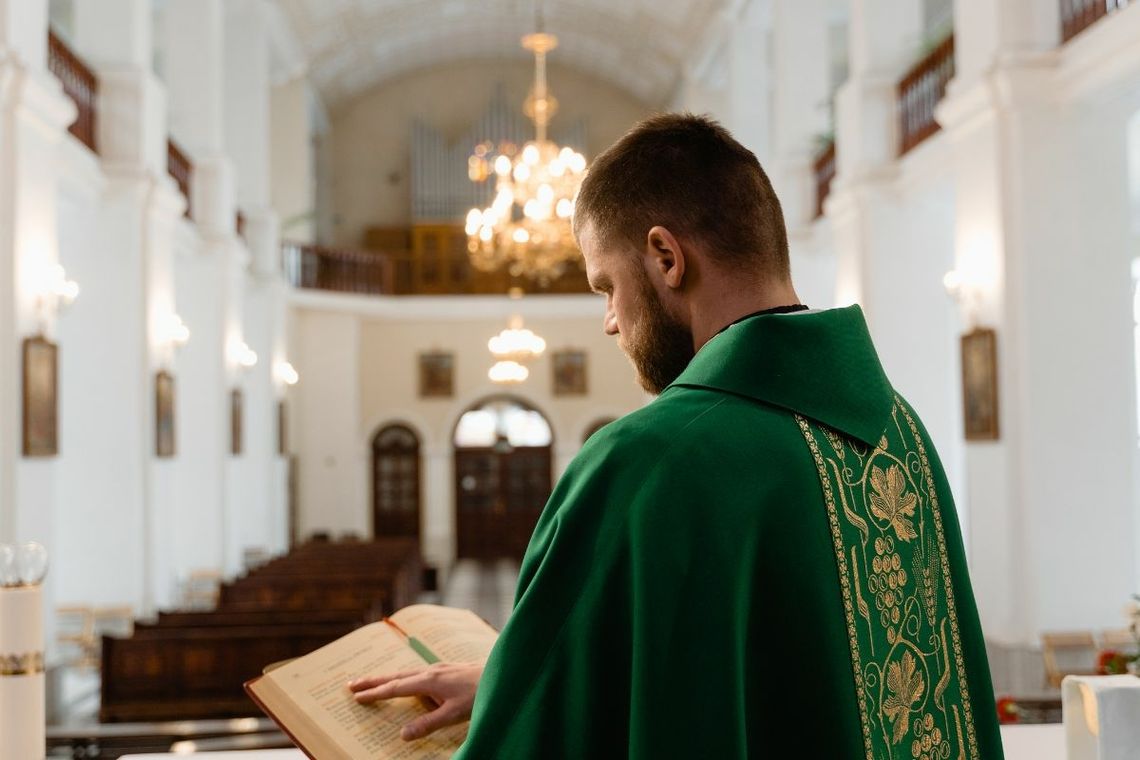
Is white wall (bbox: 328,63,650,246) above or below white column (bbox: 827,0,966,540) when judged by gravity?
above

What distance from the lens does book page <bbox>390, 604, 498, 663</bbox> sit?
206 centimetres

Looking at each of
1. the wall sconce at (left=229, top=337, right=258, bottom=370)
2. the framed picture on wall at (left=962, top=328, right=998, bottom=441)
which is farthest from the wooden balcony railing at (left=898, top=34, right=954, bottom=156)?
the wall sconce at (left=229, top=337, right=258, bottom=370)

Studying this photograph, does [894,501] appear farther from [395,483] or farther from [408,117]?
[408,117]

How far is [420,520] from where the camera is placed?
2416cm

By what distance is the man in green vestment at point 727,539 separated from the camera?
1.40m

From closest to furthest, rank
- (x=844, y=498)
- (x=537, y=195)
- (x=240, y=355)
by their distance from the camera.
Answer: (x=844, y=498) < (x=537, y=195) < (x=240, y=355)

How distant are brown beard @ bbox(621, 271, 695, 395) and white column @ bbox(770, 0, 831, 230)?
1442cm

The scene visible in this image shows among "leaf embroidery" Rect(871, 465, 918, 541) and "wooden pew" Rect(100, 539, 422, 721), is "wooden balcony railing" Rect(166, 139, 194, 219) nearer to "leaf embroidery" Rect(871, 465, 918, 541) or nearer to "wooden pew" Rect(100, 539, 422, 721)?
"wooden pew" Rect(100, 539, 422, 721)

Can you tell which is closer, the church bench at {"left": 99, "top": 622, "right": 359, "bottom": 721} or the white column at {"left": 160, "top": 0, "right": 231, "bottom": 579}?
the church bench at {"left": 99, "top": 622, "right": 359, "bottom": 721}

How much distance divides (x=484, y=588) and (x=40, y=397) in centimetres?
1129

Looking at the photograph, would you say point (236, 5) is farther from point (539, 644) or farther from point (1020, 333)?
point (539, 644)

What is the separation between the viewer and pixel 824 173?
15141 millimetres

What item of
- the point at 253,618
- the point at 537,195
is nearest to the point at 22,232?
the point at 253,618

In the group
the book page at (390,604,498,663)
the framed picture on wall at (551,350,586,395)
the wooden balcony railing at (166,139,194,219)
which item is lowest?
the book page at (390,604,498,663)
